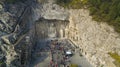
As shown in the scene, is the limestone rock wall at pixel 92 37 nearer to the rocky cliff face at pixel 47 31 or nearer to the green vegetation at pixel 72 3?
the rocky cliff face at pixel 47 31

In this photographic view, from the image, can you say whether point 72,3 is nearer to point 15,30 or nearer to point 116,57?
point 15,30

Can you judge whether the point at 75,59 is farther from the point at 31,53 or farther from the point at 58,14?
the point at 58,14

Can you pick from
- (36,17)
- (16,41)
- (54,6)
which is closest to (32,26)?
(36,17)

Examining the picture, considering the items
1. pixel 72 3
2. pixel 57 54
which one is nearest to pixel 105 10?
pixel 72 3

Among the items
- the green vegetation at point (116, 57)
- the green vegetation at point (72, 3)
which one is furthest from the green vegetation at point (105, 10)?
the green vegetation at point (116, 57)

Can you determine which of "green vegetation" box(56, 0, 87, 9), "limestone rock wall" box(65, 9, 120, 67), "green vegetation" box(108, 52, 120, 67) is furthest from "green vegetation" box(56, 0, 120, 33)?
"green vegetation" box(108, 52, 120, 67)

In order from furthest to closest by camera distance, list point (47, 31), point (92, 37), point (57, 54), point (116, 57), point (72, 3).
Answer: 1. point (47, 31)
2. point (72, 3)
3. point (57, 54)
4. point (92, 37)
5. point (116, 57)

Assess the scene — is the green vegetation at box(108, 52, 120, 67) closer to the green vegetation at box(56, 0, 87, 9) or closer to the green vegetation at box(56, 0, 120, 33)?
the green vegetation at box(56, 0, 120, 33)
